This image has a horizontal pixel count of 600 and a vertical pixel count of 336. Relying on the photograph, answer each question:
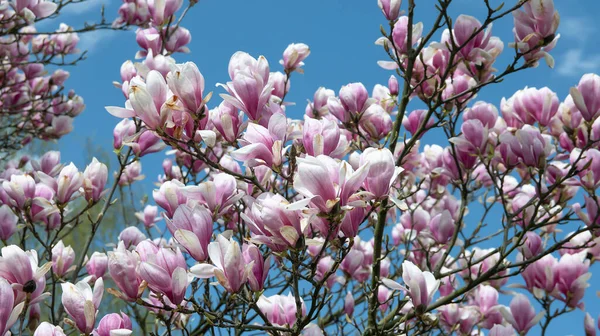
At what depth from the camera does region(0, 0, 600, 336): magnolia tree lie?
1561 millimetres

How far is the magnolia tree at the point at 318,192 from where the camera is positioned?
1.56 metres

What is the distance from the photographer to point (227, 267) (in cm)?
150

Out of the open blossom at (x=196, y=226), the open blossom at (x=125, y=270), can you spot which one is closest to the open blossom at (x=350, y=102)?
the open blossom at (x=196, y=226)

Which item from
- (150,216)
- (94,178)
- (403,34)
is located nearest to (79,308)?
(94,178)

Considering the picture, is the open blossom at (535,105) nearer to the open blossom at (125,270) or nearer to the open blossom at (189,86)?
the open blossom at (189,86)

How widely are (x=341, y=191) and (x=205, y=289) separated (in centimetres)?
88

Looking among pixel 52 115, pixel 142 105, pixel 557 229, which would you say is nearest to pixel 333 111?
pixel 142 105

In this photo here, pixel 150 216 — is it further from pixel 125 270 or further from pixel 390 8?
pixel 125 270

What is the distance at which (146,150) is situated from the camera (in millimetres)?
2533

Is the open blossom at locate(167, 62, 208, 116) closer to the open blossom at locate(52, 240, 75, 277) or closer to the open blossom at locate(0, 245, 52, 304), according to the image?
the open blossom at locate(0, 245, 52, 304)

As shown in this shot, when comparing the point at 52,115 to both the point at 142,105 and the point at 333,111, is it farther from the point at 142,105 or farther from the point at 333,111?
the point at 142,105

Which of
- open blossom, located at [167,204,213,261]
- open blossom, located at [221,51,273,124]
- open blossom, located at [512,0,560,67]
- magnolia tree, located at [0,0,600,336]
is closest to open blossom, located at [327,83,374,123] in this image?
magnolia tree, located at [0,0,600,336]

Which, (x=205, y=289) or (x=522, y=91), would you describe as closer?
(x=205, y=289)

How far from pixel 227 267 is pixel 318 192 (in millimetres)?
299
